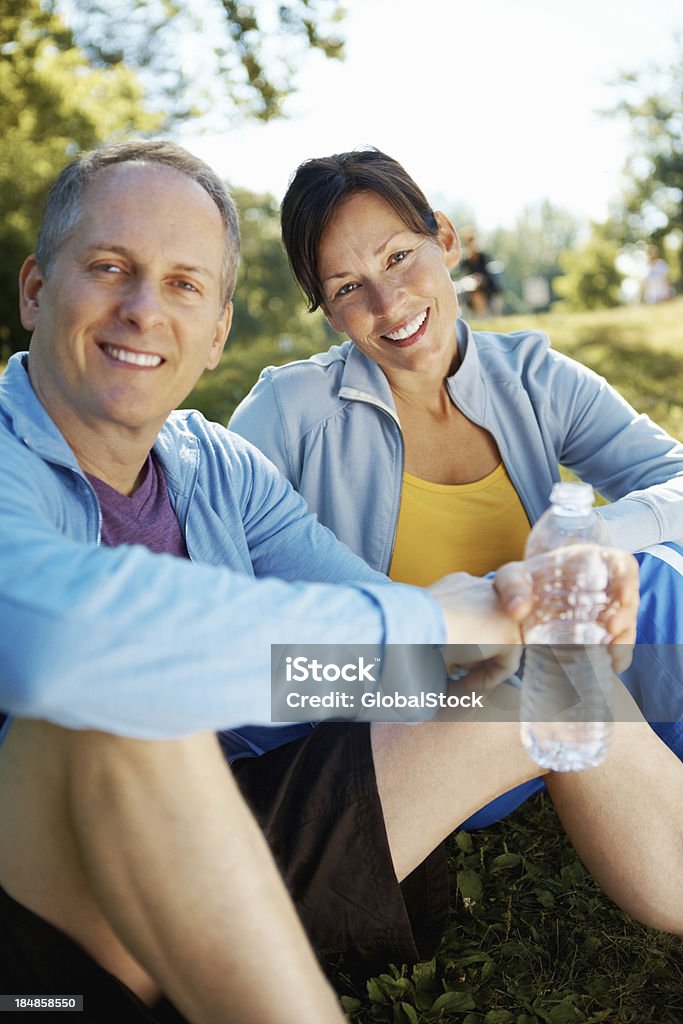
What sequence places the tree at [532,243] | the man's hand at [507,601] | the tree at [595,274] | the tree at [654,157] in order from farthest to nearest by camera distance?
the tree at [532,243] < the tree at [595,274] < the tree at [654,157] < the man's hand at [507,601]

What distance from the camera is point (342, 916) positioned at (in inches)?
86.4

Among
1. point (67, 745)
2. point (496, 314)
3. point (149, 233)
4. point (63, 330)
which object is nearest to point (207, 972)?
point (67, 745)

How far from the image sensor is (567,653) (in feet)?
7.56

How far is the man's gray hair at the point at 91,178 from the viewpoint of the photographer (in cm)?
229

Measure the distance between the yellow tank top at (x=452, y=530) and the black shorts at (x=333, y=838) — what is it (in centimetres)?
112

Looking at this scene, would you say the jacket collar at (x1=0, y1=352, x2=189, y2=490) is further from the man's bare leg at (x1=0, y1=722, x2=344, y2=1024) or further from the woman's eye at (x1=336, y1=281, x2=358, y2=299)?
the woman's eye at (x1=336, y1=281, x2=358, y2=299)

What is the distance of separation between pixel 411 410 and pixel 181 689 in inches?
80.7

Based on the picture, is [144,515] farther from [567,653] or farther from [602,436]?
[602,436]

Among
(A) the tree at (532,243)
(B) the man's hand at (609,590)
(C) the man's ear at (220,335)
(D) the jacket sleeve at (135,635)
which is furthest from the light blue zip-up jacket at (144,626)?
(A) the tree at (532,243)

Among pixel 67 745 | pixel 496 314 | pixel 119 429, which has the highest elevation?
pixel 119 429

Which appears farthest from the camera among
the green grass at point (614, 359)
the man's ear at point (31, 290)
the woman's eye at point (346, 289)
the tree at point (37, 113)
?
the tree at point (37, 113)

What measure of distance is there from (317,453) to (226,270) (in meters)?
0.94

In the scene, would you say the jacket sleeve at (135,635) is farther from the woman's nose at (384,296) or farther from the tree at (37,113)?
the tree at (37,113)

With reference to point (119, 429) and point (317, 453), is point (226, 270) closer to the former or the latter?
point (119, 429)
